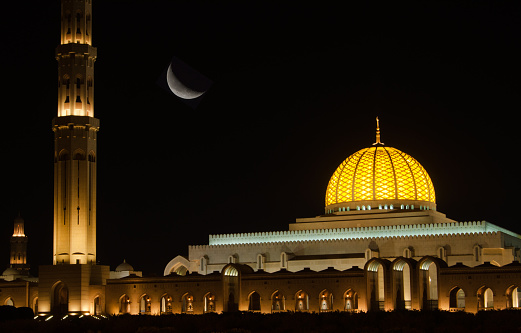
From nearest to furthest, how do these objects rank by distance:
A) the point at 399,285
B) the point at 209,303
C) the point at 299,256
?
1. the point at 399,285
2. the point at 209,303
3. the point at 299,256

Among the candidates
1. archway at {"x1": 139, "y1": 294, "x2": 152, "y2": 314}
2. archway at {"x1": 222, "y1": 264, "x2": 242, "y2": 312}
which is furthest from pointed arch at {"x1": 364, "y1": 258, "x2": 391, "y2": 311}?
archway at {"x1": 139, "y1": 294, "x2": 152, "y2": 314}

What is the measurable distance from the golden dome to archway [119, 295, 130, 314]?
13.5m

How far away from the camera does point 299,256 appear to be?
49.3 metres

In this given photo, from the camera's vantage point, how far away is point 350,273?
4138 cm

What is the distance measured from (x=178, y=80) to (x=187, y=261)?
12.1m

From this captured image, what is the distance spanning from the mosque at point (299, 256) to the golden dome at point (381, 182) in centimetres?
6

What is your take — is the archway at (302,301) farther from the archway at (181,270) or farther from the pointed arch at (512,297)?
the archway at (181,270)

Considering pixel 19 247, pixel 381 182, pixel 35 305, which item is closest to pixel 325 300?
pixel 381 182

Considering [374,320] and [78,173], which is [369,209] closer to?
[78,173]

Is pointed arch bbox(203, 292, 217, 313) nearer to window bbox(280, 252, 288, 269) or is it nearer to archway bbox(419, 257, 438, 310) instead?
window bbox(280, 252, 288, 269)

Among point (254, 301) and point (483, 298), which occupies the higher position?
point (483, 298)

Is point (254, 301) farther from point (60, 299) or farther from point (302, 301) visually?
point (60, 299)

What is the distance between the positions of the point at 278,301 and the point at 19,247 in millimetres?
28721

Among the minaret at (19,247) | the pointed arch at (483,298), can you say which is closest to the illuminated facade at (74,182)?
the pointed arch at (483,298)
